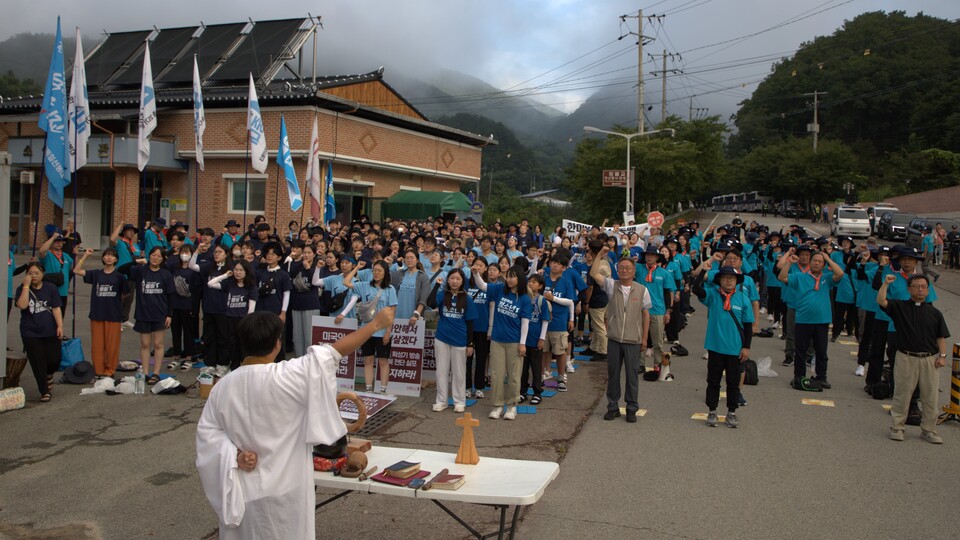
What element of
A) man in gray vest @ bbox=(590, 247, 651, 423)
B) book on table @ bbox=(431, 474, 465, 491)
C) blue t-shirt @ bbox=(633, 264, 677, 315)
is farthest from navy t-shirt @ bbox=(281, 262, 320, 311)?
book on table @ bbox=(431, 474, 465, 491)

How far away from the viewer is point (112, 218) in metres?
30.9

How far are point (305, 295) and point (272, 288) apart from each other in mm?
617

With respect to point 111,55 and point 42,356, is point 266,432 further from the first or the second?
point 111,55

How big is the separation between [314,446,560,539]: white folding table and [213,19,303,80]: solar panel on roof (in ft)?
90.9

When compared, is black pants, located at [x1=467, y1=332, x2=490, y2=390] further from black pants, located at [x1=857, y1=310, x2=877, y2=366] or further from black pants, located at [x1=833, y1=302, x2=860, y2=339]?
black pants, located at [x1=833, y1=302, x2=860, y2=339]

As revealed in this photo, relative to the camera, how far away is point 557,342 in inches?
384

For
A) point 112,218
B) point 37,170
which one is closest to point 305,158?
point 112,218

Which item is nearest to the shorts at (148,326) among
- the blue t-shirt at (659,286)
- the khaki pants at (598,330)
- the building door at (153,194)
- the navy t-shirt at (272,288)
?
the navy t-shirt at (272,288)

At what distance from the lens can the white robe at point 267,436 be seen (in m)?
3.34

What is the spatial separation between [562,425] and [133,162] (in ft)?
79.2

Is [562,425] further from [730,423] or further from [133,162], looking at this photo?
[133,162]

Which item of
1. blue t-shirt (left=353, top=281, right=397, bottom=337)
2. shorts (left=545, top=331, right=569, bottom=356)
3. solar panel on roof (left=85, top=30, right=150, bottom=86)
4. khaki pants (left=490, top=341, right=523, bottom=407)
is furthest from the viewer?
solar panel on roof (left=85, top=30, right=150, bottom=86)

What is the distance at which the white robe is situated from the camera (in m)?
3.34

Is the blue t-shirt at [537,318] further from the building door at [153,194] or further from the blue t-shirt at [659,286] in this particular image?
the building door at [153,194]
